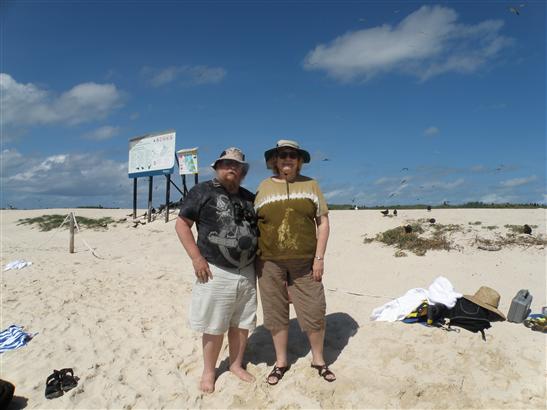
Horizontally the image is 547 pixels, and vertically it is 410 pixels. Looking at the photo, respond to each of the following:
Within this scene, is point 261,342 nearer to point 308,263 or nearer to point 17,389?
point 308,263

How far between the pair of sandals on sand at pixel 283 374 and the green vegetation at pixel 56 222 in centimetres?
1469

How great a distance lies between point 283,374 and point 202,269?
135 cm

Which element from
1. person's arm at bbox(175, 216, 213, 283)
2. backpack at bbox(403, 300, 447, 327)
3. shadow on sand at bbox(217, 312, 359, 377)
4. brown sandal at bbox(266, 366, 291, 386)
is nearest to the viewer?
person's arm at bbox(175, 216, 213, 283)

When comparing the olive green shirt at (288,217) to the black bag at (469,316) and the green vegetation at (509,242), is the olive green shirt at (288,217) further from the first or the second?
the green vegetation at (509,242)

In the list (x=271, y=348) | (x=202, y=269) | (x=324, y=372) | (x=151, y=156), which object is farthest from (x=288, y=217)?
(x=151, y=156)

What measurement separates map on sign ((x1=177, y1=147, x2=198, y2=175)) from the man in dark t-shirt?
1205cm

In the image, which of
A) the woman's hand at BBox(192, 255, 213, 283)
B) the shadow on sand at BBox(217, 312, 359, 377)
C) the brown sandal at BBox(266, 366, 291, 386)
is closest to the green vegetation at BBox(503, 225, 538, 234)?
the shadow on sand at BBox(217, 312, 359, 377)

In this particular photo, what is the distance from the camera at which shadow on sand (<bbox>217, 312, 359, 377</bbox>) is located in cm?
448

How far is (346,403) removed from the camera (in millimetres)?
3656

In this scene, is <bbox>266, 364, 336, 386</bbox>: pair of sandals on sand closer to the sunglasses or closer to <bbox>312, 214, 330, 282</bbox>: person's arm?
<bbox>312, 214, 330, 282</bbox>: person's arm

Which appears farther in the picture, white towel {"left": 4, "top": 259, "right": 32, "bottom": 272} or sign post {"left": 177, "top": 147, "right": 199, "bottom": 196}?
sign post {"left": 177, "top": 147, "right": 199, "bottom": 196}

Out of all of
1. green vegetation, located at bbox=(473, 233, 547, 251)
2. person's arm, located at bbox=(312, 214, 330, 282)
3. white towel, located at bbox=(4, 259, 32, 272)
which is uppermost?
person's arm, located at bbox=(312, 214, 330, 282)

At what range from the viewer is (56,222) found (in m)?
19.4

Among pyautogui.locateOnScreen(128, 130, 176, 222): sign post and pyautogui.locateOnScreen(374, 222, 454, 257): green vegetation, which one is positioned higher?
pyautogui.locateOnScreen(128, 130, 176, 222): sign post
